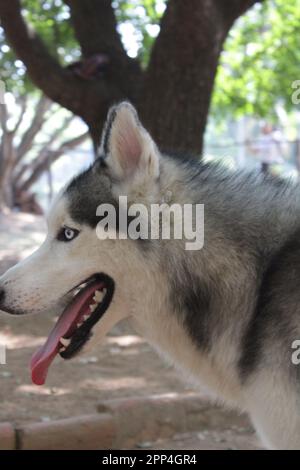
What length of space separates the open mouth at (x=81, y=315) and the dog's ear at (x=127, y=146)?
20.1 inches

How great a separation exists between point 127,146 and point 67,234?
491 mm

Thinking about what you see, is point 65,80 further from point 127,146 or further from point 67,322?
point 67,322

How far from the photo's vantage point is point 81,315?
3.50m

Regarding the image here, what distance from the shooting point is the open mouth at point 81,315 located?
11.3ft

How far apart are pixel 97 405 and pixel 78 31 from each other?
186 inches

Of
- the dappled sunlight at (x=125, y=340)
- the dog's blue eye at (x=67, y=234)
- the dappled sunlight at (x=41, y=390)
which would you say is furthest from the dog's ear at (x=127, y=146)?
the dappled sunlight at (x=125, y=340)

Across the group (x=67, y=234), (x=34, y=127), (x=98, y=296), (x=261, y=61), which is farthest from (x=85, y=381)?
(x=34, y=127)

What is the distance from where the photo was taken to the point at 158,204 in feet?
11.2

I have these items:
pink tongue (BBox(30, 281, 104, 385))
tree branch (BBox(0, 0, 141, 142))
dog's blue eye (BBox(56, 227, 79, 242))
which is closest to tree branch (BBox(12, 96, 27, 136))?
tree branch (BBox(0, 0, 141, 142))

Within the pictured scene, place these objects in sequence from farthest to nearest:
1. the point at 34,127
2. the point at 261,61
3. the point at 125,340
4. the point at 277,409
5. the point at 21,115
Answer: the point at 34,127 → the point at 21,115 → the point at 261,61 → the point at 125,340 → the point at 277,409

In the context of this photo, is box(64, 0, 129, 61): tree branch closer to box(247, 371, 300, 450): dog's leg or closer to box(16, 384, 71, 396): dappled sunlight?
box(16, 384, 71, 396): dappled sunlight

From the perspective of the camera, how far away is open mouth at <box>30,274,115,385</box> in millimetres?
3434

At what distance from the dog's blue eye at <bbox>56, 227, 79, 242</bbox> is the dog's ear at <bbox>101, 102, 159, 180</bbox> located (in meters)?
0.33

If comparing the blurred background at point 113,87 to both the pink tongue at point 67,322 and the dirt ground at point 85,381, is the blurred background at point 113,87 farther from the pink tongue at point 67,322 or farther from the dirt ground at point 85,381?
the pink tongue at point 67,322
